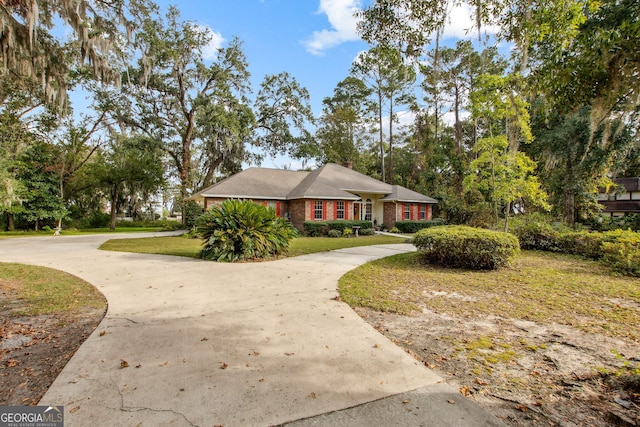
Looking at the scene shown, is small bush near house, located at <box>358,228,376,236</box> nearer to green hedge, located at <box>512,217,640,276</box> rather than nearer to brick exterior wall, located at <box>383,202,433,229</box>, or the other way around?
brick exterior wall, located at <box>383,202,433,229</box>

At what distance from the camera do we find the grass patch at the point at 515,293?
13.7ft

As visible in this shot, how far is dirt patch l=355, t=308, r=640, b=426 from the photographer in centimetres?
214

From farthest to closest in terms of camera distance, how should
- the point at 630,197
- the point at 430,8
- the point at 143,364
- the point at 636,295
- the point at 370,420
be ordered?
the point at 630,197
the point at 636,295
the point at 430,8
the point at 143,364
the point at 370,420

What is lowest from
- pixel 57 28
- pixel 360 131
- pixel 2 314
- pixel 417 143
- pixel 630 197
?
pixel 2 314

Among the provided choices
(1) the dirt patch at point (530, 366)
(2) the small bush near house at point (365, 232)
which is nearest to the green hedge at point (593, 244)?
(1) the dirt patch at point (530, 366)

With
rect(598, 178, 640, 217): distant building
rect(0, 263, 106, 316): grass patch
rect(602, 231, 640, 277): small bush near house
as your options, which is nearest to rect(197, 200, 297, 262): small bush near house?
rect(0, 263, 106, 316): grass patch

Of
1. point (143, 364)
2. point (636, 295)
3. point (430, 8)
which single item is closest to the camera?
point (143, 364)

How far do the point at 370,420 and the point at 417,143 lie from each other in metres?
30.0

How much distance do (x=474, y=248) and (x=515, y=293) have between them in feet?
6.57

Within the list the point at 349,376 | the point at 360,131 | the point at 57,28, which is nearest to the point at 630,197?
the point at 360,131

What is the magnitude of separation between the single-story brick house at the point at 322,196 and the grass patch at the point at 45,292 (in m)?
11.3

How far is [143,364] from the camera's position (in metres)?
2.78

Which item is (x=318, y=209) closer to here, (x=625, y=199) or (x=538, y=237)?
(x=538, y=237)

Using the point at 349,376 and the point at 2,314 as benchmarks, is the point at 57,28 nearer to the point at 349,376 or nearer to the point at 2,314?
the point at 2,314
